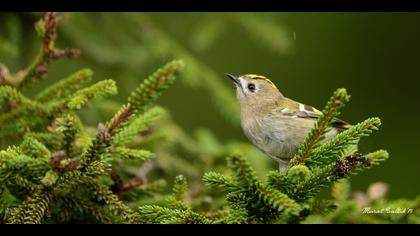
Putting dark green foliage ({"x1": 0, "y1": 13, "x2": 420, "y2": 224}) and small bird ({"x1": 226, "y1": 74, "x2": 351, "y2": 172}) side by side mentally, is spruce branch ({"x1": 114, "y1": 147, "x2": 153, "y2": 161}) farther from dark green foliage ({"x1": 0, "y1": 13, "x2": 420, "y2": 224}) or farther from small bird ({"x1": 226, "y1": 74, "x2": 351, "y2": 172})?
small bird ({"x1": 226, "y1": 74, "x2": 351, "y2": 172})

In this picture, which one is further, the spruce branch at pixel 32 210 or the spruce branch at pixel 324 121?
the spruce branch at pixel 32 210

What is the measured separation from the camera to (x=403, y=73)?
6.72 metres

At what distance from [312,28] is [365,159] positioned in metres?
5.30

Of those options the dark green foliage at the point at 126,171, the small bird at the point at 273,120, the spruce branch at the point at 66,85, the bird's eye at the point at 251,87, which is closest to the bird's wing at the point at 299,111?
the small bird at the point at 273,120

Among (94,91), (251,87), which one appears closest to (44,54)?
(94,91)

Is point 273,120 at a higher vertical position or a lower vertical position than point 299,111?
lower

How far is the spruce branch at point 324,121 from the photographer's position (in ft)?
6.07

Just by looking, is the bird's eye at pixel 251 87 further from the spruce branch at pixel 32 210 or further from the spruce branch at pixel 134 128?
the spruce branch at pixel 32 210

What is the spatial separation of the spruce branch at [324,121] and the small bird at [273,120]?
98cm

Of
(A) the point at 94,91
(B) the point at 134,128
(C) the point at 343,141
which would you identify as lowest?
(C) the point at 343,141

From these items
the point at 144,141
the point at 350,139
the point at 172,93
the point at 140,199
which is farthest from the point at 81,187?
the point at 172,93

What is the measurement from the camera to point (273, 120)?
136 inches

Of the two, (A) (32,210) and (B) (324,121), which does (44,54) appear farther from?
(B) (324,121)

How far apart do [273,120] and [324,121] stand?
1.51 meters
